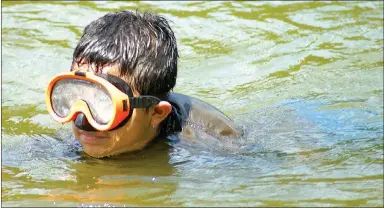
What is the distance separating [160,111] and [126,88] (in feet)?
0.96

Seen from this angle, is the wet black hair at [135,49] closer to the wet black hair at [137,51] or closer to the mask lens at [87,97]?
the wet black hair at [137,51]

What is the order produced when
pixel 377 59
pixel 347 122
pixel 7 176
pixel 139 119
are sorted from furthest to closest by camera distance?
pixel 377 59, pixel 347 122, pixel 139 119, pixel 7 176

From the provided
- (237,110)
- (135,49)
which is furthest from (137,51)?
(237,110)

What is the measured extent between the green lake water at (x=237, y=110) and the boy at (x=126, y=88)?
118 mm

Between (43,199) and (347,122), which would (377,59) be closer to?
(347,122)

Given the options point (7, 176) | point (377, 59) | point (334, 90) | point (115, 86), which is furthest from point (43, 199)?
point (377, 59)

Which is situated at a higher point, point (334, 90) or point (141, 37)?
point (141, 37)

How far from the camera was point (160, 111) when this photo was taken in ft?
13.8

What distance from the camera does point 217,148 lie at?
4.36 m

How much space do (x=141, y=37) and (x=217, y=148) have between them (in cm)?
75

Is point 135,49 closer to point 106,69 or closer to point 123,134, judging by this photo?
point 106,69

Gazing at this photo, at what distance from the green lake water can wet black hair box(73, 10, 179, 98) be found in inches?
10.4

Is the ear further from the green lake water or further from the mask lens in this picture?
the mask lens

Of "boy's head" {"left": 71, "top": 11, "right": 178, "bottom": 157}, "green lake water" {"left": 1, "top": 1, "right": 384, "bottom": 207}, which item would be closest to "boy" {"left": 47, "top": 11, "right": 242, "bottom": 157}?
"boy's head" {"left": 71, "top": 11, "right": 178, "bottom": 157}
